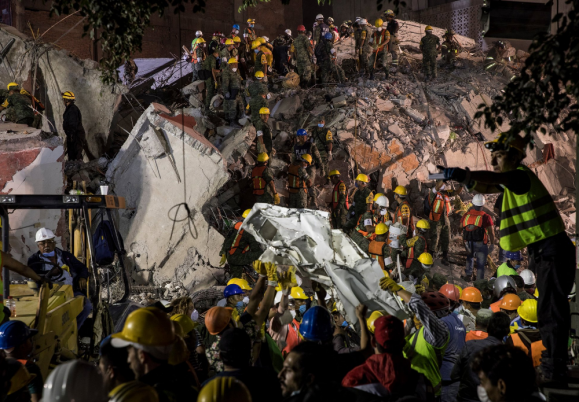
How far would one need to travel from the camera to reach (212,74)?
16.0 metres

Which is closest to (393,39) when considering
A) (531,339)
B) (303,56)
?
(303,56)

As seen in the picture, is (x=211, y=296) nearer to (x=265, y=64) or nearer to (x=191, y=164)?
(x=191, y=164)

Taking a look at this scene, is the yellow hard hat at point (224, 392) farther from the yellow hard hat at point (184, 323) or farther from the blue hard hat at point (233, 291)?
the blue hard hat at point (233, 291)

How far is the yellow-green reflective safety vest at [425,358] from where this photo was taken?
407 cm

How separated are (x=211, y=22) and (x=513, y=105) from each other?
80.8ft

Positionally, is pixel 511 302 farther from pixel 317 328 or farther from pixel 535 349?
pixel 317 328

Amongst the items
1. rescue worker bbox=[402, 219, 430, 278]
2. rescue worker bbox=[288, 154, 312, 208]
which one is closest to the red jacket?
rescue worker bbox=[402, 219, 430, 278]

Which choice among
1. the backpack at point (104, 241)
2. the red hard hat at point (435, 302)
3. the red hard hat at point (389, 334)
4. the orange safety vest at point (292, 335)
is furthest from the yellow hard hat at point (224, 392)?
the backpack at point (104, 241)

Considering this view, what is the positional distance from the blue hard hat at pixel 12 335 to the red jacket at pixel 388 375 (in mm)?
2272

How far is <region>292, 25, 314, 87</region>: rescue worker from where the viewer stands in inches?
676

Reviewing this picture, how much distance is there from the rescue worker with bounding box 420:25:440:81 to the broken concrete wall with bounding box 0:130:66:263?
11.5 metres

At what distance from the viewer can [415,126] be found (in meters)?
16.2

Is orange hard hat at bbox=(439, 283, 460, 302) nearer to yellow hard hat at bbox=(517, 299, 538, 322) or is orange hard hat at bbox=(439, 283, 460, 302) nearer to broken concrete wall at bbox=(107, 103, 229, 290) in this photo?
yellow hard hat at bbox=(517, 299, 538, 322)

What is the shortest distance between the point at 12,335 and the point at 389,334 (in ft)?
8.45
